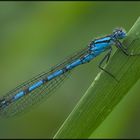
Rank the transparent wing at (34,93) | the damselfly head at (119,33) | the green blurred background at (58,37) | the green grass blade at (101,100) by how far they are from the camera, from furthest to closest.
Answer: the green blurred background at (58,37) < the transparent wing at (34,93) < the damselfly head at (119,33) < the green grass blade at (101,100)

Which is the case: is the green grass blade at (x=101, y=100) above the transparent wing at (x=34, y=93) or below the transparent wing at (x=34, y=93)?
above

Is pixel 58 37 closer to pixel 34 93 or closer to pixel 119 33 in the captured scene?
pixel 34 93

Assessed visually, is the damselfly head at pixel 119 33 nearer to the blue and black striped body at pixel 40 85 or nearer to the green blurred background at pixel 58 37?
the blue and black striped body at pixel 40 85

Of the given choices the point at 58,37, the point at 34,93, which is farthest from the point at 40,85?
the point at 58,37

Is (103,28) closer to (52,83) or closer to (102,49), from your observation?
(102,49)

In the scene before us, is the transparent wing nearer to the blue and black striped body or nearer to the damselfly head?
the blue and black striped body

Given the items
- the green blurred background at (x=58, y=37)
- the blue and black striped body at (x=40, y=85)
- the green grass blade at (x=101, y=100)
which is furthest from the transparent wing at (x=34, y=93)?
the green grass blade at (x=101, y=100)

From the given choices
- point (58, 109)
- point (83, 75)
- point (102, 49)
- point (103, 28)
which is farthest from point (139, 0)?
point (58, 109)
